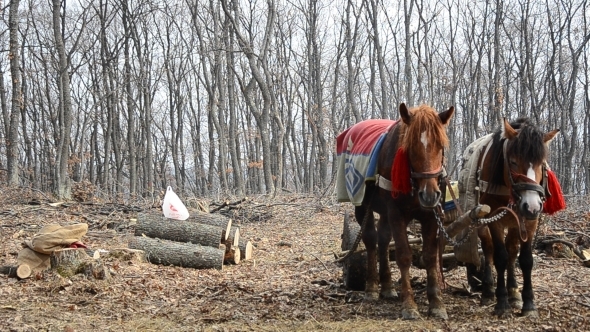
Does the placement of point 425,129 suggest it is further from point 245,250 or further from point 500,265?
point 245,250

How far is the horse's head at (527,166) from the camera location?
13.8ft

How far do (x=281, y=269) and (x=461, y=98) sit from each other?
26.3 m

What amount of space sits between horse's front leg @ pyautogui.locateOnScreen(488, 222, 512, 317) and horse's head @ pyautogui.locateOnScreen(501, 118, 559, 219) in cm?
52

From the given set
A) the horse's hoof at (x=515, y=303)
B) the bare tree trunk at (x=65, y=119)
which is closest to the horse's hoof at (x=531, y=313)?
the horse's hoof at (x=515, y=303)

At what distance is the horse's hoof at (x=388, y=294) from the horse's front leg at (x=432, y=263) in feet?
3.02

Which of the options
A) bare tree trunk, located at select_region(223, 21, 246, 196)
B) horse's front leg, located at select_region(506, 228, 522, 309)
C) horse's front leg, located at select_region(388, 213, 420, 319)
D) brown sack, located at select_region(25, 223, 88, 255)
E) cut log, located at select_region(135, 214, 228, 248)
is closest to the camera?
horse's front leg, located at select_region(388, 213, 420, 319)

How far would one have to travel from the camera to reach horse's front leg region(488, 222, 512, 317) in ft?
15.5

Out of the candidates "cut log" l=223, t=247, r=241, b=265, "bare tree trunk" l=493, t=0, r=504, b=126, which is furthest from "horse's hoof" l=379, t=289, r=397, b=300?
"bare tree trunk" l=493, t=0, r=504, b=126

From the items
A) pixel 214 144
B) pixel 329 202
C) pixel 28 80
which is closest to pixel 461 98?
pixel 214 144

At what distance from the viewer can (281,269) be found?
27.4 feet

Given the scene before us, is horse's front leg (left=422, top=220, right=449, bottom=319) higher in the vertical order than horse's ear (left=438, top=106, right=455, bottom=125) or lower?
lower

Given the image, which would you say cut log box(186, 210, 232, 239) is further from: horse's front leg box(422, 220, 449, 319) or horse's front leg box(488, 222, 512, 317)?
horse's front leg box(488, 222, 512, 317)

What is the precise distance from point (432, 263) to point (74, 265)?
4526mm

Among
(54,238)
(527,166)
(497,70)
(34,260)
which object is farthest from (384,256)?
(497,70)
